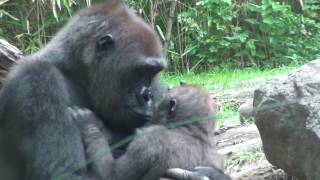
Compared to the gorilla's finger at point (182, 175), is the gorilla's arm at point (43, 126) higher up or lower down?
higher up

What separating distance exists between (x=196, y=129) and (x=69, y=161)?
0.74m

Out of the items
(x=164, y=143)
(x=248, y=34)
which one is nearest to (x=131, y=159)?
(x=164, y=143)

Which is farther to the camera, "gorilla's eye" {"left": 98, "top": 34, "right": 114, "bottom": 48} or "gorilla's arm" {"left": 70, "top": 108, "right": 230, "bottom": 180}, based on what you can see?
"gorilla's eye" {"left": 98, "top": 34, "right": 114, "bottom": 48}

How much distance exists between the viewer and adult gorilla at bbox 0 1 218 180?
3.17 m

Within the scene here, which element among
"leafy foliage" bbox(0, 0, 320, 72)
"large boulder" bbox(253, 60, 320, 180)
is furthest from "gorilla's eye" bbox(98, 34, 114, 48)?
"leafy foliage" bbox(0, 0, 320, 72)

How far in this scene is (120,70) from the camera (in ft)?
11.2

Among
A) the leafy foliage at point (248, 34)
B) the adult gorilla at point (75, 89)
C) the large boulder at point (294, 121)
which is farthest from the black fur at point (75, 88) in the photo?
the leafy foliage at point (248, 34)

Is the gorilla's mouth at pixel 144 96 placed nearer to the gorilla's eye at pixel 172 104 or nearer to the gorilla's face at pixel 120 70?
the gorilla's face at pixel 120 70

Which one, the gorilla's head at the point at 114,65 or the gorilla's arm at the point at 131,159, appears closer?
the gorilla's arm at the point at 131,159

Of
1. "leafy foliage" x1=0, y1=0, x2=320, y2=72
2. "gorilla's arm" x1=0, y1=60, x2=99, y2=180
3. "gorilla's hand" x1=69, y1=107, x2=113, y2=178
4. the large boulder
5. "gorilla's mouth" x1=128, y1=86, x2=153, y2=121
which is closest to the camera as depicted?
"gorilla's arm" x1=0, y1=60, x2=99, y2=180

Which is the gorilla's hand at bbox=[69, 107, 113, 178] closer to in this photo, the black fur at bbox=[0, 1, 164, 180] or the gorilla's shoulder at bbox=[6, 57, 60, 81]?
the black fur at bbox=[0, 1, 164, 180]

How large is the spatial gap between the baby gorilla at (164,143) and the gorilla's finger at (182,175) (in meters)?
0.04

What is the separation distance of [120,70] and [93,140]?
0.36m

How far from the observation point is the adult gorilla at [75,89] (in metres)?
3.17
